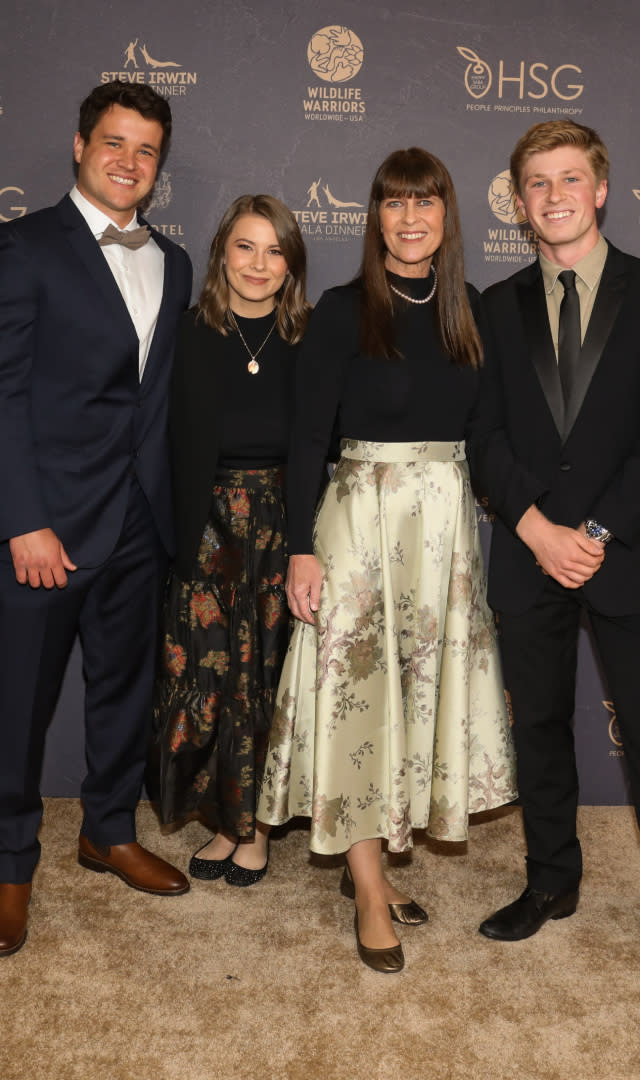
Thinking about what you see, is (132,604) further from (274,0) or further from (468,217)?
(274,0)

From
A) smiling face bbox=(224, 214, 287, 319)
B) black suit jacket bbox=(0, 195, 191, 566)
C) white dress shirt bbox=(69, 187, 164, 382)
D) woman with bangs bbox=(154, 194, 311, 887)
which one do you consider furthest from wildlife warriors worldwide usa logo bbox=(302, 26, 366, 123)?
black suit jacket bbox=(0, 195, 191, 566)

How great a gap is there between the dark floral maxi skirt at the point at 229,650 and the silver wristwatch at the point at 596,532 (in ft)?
2.59

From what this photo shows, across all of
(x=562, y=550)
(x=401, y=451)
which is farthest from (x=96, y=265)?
(x=562, y=550)

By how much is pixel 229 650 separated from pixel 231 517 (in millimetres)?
365

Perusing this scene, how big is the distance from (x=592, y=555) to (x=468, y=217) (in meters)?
1.29

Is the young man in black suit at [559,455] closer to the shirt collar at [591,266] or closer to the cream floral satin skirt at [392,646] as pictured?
the shirt collar at [591,266]

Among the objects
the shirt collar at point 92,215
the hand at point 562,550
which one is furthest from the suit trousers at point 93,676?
the hand at point 562,550

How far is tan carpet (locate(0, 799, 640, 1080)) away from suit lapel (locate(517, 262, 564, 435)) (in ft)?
4.22

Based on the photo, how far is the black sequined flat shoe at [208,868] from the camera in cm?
266

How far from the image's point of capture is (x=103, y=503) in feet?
7.77

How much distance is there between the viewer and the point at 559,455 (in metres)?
2.21

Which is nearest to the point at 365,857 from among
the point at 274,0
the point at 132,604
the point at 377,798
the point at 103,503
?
the point at 377,798

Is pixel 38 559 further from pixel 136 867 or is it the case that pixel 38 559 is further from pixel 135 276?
pixel 136 867

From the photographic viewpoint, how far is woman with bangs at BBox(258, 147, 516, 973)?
88.4 inches
